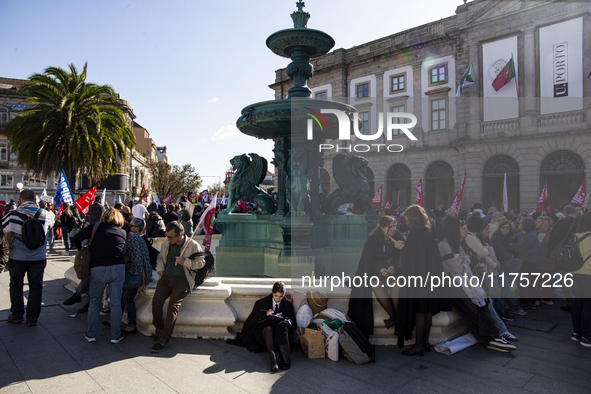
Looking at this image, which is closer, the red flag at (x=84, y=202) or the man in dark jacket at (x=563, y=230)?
the man in dark jacket at (x=563, y=230)

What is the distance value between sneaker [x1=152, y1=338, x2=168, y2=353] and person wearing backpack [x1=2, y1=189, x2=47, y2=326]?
2.14 metres

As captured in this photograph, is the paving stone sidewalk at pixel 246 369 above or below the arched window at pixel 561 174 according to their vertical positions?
below

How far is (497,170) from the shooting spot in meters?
23.8

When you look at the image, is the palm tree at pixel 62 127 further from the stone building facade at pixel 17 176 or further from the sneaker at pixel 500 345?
the sneaker at pixel 500 345

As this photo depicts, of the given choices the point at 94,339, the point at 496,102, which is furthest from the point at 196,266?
the point at 496,102

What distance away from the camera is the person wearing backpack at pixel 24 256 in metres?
5.47

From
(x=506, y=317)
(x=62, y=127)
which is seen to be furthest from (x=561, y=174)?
(x=62, y=127)

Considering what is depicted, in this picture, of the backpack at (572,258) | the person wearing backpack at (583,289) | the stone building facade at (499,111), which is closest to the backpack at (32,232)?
the backpack at (572,258)

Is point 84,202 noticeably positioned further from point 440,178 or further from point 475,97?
point 475,97

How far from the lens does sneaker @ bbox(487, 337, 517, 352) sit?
450cm

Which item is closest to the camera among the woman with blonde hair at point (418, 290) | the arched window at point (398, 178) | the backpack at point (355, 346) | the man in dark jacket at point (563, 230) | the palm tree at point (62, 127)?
the backpack at point (355, 346)

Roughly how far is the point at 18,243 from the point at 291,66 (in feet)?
17.2

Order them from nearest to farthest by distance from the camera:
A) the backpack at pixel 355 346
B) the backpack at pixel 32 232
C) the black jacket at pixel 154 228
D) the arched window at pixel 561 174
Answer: the backpack at pixel 355 346 < the backpack at pixel 32 232 < the black jacket at pixel 154 228 < the arched window at pixel 561 174

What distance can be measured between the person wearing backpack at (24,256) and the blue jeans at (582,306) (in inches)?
272
